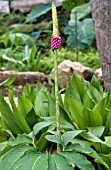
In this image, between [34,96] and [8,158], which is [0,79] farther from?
[8,158]

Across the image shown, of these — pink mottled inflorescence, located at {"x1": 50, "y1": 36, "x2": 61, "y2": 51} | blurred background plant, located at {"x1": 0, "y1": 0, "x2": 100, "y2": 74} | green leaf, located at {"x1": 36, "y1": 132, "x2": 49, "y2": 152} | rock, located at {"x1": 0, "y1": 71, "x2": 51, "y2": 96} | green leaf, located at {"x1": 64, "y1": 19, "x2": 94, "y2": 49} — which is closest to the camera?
pink mottled inflorescence, located at {"x1": 50, "y1": 36, "x2": 61, "y2": 51}

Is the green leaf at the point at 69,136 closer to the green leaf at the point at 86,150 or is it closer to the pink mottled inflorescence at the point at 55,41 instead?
the green leaf at the point at 86,150

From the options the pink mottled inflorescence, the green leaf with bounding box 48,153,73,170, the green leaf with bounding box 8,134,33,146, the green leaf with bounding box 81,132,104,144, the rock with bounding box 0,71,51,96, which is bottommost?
the rock with bounding box 0,71,51,96

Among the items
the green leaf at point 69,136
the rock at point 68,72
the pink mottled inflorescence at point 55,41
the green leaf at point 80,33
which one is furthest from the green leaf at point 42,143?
the green leaf at point 80,33

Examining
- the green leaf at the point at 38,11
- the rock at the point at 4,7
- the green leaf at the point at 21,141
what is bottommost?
the green leaf at the point at 21,141

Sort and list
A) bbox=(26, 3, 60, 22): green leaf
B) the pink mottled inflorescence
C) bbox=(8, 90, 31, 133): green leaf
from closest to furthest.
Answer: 1. the pink mottled inflorescence
2. bbox=(8, 90, 31, 133): green leaf
3. bbox=(26, 3, 60, 22): green leaf

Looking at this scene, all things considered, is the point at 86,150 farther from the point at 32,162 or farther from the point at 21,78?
the point at 21,78

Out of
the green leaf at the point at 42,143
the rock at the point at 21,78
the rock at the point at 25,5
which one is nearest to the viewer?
the green leaf at the point at 42,143

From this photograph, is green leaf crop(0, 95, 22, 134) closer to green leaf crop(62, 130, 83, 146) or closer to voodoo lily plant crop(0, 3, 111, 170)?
voodoo lily plant crop(0, 3, 111, 170)

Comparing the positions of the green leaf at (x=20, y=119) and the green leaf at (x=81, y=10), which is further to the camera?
the green leaf at (x=81, y=10)

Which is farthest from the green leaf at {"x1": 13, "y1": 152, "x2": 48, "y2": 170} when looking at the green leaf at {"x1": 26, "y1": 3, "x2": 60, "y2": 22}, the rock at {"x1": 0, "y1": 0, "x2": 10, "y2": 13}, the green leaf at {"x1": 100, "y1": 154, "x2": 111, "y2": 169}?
the rock at {"x1": 0, "y1": 0, "x2": 10, "y2": 13}
